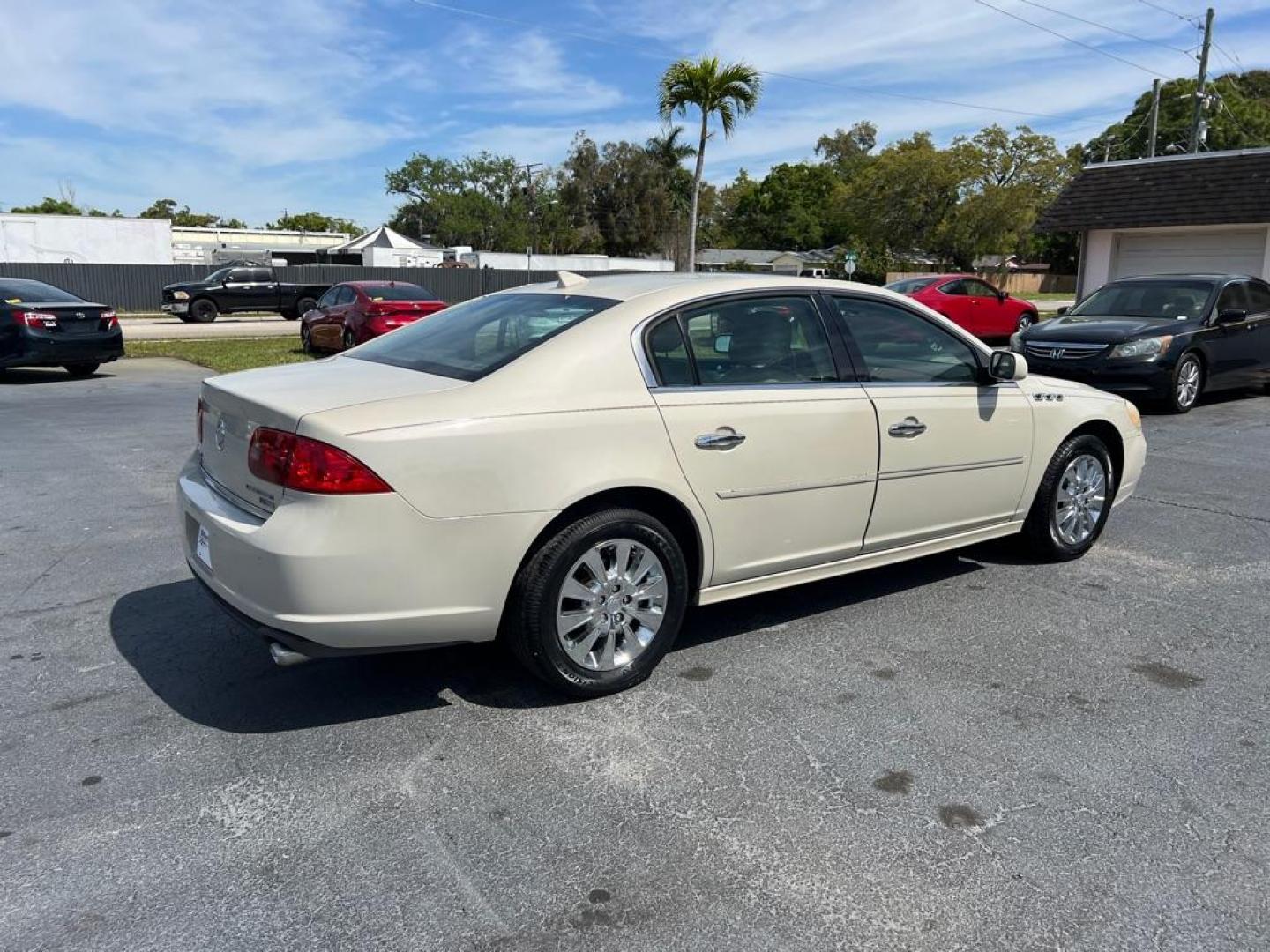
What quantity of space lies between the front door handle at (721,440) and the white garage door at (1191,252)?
61.0 ft

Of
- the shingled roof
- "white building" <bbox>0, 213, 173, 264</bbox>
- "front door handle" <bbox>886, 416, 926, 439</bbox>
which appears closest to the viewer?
"front door handle" <bbox>886, 416, 926, 439</bbox>

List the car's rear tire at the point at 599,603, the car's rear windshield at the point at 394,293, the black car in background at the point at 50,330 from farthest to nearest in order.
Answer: the car's rear windshield at the point at 394,293 < the black car in background at the point at 50,330 < the car's rear tire at the point at 599,603

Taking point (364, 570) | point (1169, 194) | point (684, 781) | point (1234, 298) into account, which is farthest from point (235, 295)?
point (684, 781)

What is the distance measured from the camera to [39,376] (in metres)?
14.8

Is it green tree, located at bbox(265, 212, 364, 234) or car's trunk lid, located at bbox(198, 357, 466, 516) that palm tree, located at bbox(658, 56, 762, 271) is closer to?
car's trunk lid, located at bbox(198, 357, 466, 516)

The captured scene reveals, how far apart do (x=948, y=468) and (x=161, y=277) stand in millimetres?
35413

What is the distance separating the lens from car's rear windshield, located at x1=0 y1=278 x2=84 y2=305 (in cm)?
1337

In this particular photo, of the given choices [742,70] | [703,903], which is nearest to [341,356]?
[703,903]

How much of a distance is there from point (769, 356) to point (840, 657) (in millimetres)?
1331

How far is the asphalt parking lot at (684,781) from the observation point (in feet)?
8.36

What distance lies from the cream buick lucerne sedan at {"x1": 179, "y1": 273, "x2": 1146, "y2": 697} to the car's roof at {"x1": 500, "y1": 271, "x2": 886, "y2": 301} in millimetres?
18

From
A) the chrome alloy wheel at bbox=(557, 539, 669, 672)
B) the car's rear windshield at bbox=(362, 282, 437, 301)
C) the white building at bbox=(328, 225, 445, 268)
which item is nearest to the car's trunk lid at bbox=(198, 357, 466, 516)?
the chrome alloy wheel at bbox=(557, 539, 669, 672)

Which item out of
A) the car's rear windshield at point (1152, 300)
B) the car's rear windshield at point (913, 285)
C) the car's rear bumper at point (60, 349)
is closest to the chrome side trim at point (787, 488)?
the car's rear windshield at point (1152, 300)

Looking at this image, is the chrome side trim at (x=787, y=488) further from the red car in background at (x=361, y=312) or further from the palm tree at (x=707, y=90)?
the palm tree at (x=707, y=90)
